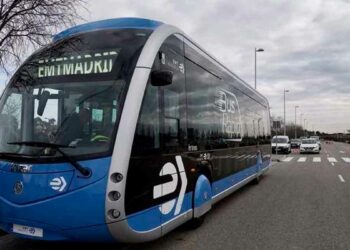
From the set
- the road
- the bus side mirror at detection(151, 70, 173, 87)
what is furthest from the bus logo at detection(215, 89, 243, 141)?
the bus side mirror at detection(151, 70, 173, 87)

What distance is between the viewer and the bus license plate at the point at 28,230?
18.3 ft

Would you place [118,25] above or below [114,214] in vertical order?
above

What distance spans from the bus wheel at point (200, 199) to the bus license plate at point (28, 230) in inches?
113

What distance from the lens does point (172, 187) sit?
6703 millimetres

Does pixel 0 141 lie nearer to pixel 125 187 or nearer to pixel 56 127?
pixel 56 127

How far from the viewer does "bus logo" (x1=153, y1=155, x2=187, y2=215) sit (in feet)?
20.5

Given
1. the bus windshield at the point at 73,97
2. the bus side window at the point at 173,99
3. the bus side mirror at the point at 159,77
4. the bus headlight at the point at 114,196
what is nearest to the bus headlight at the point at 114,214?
the bus headlight at the point at 114,196

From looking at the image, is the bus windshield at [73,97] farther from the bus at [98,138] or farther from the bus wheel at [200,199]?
the bus wheel at [200,199]

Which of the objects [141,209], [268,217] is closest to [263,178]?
[268,217]

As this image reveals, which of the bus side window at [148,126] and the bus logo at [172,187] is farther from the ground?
the bus side window at [148,126]

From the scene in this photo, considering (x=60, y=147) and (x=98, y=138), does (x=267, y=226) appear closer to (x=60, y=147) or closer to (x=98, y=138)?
(x=98, y=138)

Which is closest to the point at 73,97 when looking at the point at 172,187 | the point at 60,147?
the point at 60,147

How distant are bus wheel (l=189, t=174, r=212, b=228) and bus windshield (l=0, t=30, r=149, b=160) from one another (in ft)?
8.94

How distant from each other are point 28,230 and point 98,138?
4.63 feet
